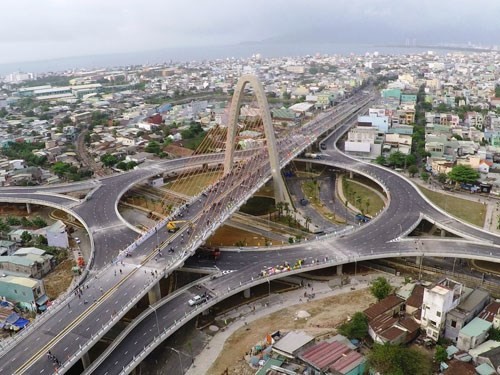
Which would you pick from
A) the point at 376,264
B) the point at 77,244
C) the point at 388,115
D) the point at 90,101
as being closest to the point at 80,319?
the point at 77,244

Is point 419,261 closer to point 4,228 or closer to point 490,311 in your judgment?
point 490,311

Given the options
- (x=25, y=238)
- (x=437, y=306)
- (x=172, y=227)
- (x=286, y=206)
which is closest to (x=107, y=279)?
(x=172, y=227)

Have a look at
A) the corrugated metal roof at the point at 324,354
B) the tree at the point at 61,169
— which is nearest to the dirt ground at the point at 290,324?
the corrugated metal roof at the point at 324,354

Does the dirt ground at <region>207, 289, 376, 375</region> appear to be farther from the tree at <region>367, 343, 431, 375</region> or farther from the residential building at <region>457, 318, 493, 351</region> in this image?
the residential building at <region>457, 318, 493, 351</region>

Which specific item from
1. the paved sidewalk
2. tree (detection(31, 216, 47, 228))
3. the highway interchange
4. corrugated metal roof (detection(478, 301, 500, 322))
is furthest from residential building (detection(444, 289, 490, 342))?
tree (detection(31, 216, 47, 228))

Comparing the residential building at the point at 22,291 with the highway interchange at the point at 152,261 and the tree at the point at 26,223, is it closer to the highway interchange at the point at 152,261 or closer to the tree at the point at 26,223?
the highway interchange at the point at 152,261

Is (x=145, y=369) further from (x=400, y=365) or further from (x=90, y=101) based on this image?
(x=90, y=101)
